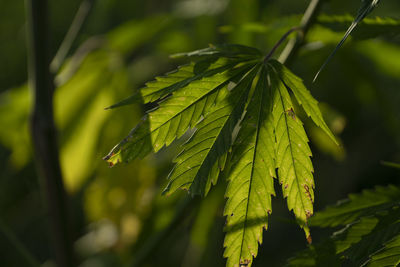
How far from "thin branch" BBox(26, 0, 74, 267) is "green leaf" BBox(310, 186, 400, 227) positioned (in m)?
0.39

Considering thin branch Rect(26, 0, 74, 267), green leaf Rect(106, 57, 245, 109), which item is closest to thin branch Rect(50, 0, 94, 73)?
thin branch Rect(26, 0, 74, 267)

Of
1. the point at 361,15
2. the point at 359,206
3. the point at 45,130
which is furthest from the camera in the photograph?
the point at 45,130

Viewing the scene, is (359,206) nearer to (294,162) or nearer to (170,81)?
(294,162)

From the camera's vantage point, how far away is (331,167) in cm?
167

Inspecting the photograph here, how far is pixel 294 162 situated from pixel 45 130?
41 cm

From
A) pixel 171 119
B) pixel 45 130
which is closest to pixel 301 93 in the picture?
pixel 171 119

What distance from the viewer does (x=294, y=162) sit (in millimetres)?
462

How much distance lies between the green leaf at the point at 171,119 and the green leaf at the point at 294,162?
7 cm

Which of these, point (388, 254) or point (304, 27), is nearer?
point (388, 254)

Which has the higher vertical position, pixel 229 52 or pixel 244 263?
pixel 229 52

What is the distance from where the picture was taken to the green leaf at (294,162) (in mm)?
455

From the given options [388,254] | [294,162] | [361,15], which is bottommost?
[388,254]

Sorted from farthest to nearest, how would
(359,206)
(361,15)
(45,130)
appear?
(45,130) → (359,206) → (361,15)

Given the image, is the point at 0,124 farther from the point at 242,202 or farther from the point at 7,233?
the point at 242,202
